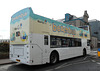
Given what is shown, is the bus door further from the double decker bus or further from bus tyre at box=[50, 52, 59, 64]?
bus tyre at box=[50, 52, 59, 64]

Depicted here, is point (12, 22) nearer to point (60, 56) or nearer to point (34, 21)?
point (34, 21)

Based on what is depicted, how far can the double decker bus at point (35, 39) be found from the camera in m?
6.12

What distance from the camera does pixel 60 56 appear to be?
833cm

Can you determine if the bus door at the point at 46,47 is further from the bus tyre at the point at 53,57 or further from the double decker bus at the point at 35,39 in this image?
the bus tyre at the point at 53,57

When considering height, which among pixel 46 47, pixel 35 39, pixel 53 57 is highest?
pixel 35 39

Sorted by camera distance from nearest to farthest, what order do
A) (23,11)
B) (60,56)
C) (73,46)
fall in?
Answer: (23,11), (60,56), (73,46)

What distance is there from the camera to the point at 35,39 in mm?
6285

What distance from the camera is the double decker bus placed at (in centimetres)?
612

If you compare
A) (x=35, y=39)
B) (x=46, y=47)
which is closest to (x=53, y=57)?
(x=46, y=47)

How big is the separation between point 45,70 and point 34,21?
3274 millimetres

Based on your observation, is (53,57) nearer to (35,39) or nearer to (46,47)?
(46,47)

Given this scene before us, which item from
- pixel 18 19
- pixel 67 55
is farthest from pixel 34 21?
pixel 67 55

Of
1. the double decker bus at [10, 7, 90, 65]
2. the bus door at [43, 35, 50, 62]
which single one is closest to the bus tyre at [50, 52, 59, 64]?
the double decker bus at [10, 7, 90, 65]

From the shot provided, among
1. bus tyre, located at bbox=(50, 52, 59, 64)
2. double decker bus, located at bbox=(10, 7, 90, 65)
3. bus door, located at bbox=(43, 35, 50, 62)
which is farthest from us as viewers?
bus tyre, located at bbox=(50, 52, 59, 64)
